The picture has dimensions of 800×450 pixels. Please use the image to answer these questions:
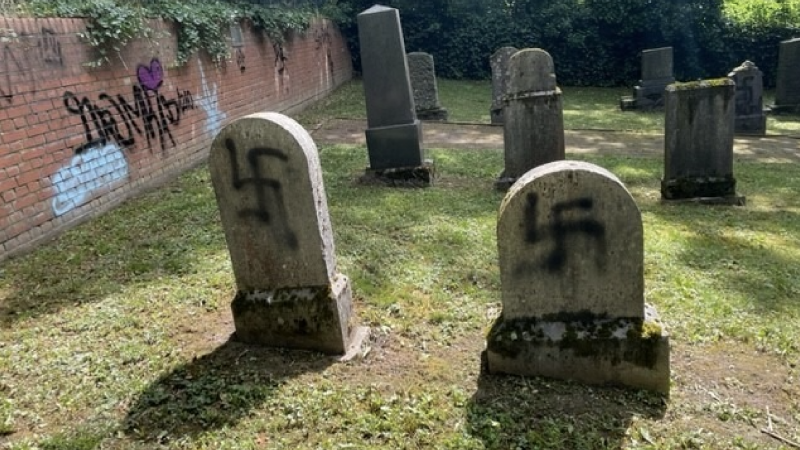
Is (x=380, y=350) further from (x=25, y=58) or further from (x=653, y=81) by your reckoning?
(x=653, y=81)

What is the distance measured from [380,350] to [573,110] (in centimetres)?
1383

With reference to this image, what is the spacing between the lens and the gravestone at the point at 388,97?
24.5ft

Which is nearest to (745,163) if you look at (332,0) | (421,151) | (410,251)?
(421,151)

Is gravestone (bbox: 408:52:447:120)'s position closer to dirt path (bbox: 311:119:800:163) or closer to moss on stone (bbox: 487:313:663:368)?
dirt path (bbox: 311:119:800:163)

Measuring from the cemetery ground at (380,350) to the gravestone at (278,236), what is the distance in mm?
195

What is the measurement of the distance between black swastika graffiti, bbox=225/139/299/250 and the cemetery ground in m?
0.77

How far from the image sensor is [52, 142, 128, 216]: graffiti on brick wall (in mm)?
6043

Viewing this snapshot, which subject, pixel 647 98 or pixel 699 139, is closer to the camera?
pixel 699 139

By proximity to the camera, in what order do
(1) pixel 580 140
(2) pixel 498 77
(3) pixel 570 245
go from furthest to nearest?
(2) pixel 498 77 < (1) pixel 580 140 < (3) pixel 570 245

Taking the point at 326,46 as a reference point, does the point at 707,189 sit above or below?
below

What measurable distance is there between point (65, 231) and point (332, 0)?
16675mm

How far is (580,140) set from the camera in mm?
12000

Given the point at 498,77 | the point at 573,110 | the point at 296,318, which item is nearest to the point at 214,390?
the point at 296,318

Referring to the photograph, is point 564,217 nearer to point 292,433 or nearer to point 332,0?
point 292,433
